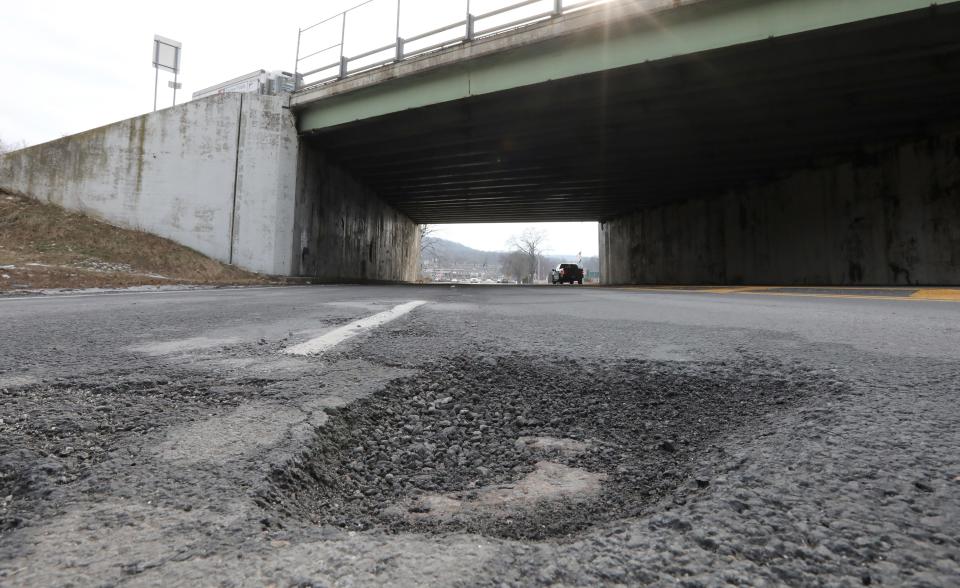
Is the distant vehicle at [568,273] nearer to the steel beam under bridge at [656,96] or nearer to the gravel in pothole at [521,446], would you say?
the steel beam under bridge at [656,96]

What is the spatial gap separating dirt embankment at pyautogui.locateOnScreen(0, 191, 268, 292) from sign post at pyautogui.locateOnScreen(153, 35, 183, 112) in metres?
6.57

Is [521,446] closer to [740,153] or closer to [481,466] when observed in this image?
[481,466]

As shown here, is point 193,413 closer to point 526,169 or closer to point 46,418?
point 46,418

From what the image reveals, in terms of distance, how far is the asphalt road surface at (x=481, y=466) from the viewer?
930 millimetres

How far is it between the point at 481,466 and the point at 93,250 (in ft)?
59.7

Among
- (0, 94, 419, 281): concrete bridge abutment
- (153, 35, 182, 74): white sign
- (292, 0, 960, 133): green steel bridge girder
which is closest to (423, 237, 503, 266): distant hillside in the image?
(153, 35, 182, 74): white sign

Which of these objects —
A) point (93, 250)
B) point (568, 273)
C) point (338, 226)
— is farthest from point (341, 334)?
point (568, 273)

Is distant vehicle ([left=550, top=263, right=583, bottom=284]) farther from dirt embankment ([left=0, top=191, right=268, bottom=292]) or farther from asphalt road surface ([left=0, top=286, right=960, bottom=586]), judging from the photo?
asphalt road surface ([left=0, top=286, right=960, bottom=586])

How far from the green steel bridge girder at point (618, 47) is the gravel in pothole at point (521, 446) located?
33.6ft

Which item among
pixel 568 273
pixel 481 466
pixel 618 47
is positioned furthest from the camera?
pixel 568 273

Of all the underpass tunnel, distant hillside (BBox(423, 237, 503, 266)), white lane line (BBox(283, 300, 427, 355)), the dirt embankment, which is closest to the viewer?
white lane line (BBox(283, 300, 427, 355))

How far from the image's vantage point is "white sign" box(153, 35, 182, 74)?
1988 centimetres

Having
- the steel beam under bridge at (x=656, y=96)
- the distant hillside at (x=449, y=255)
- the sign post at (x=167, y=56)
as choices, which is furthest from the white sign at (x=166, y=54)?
the distant hillside at (x=449, y=255)

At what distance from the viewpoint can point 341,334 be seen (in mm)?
3711
